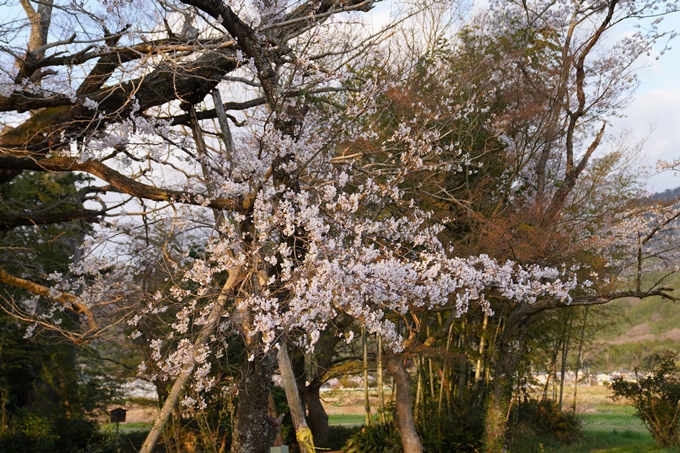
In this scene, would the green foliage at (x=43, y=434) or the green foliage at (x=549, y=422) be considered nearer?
the green foliage at (x=43, y=434)

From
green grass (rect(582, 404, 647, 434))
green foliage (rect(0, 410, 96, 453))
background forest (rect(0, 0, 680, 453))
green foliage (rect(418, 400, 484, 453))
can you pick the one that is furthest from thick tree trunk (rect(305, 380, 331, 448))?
green grass (rect(582, 404, 647, 434))

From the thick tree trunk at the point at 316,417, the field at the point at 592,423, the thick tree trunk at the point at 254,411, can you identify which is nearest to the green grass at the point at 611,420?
the field at the point at 592,423

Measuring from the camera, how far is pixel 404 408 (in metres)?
7.96

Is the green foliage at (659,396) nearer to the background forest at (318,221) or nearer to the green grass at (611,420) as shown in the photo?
the background forest at (318,221)

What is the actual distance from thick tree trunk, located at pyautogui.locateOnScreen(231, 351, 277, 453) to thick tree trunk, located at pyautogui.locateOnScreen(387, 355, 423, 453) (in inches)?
120

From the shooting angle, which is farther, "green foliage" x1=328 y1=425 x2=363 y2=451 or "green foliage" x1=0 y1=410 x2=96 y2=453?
"green foliage" x1=328 y1=425 x2=363 y2=451

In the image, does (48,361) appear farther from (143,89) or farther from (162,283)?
(143,89)

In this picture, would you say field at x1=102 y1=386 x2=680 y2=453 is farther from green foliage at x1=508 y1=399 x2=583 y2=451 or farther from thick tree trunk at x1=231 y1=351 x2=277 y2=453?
thick tree trunk at x1=231 y1=351 x2=277 y2=453

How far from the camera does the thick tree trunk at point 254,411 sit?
507cm

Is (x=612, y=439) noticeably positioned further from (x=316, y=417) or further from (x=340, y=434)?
(x=316, y=417)

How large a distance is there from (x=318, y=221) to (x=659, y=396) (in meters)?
8.14

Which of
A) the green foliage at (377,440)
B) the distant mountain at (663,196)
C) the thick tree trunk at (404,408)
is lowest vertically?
the green foliage at (377,440)

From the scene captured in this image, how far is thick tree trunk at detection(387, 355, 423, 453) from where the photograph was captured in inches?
313

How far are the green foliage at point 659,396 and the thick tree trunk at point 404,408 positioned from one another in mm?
4032
